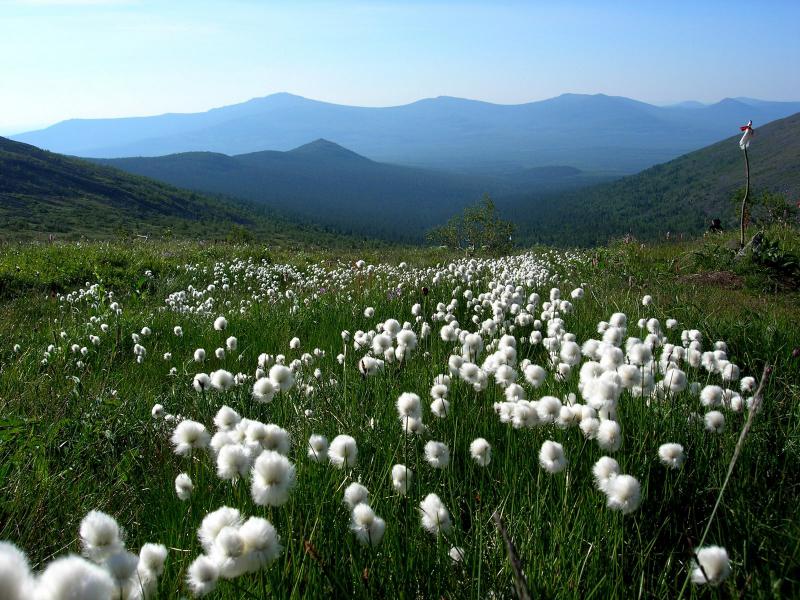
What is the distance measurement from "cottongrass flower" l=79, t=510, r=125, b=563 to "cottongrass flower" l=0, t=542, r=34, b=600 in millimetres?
511

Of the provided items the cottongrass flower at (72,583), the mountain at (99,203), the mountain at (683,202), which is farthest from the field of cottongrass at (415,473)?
the mountain at (683,202)

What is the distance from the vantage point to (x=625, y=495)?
6.44 feet

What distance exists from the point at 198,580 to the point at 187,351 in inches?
216

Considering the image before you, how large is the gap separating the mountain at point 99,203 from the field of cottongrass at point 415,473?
→ 69.5 metres

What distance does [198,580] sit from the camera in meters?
1.50

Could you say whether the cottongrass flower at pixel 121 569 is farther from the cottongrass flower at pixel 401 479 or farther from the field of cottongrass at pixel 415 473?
the cottongrass flower at pixel 401 479

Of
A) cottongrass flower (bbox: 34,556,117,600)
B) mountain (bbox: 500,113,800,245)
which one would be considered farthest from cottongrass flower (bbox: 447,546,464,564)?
mountain (bbox: 500,113,800,245)

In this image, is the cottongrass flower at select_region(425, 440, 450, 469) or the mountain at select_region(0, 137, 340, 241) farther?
the mountain at select_region(0, 137, 340, 241)

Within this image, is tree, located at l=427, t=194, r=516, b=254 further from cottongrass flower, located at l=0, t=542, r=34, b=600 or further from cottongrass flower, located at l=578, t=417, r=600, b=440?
cottongrass flower, located at l=0, t=542, r=34, b=600

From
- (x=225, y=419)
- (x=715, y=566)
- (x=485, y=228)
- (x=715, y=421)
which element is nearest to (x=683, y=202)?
(x=485, y=228)

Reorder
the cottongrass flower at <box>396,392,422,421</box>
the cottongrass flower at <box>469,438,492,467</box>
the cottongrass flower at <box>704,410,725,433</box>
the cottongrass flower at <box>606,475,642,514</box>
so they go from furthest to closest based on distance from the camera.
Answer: the cottongrass flower at <box>704,410,725,433</box>
the cottongrass flower at <box>396,392,422,421</box>
the cottongrass flower at <box>469,438,492,467</box>
the cottongrass flower at <box>606,475,642,514</box>

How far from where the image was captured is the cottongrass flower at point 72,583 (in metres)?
0.97

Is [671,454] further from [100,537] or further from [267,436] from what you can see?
[100,537]

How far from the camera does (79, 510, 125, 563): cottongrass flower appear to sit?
1.45 metres
